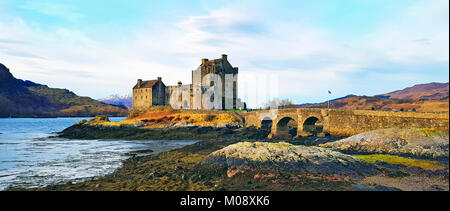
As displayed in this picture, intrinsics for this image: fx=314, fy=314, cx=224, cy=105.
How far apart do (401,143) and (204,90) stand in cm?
5062

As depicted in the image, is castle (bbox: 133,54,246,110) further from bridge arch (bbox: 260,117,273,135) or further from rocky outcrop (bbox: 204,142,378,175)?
rocky outcrop (bbox: 204,142,378,175)

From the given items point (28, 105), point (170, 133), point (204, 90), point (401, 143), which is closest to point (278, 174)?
point (401, 143)

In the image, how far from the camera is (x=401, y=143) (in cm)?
2397

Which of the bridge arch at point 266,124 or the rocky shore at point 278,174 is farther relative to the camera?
the bridge arch at point 266,124

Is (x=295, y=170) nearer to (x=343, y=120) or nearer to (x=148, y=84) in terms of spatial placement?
(x=343, y=120)

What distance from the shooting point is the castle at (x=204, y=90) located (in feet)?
232

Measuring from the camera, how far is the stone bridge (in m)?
25.9

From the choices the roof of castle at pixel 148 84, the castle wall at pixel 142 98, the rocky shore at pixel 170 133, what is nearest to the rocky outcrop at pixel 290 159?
the rocky shore at pixel 170 133

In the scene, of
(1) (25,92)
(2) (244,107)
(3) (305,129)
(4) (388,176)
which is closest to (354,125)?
(3) (305,129)

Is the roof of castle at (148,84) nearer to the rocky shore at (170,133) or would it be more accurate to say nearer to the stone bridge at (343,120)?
the rocky shore at (170,133)

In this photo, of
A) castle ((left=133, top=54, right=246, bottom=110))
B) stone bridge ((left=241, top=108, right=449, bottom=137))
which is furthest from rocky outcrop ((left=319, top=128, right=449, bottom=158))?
castle ((left=133, top=54, right=246, bottom=110))

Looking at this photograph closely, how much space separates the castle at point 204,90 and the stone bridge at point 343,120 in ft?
65.3
